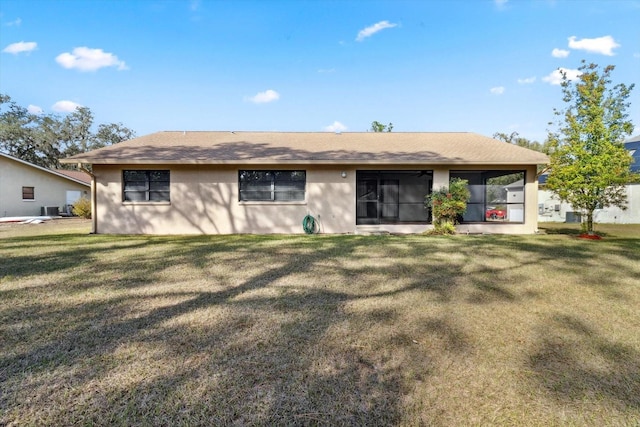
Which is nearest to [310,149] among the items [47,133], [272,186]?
[272,186]

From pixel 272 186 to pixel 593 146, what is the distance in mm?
10363

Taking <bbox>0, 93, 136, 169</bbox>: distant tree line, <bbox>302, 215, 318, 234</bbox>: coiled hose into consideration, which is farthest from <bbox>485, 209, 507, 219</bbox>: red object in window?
<bbox>0, 93, 136, 169</bbox>: distant tree line

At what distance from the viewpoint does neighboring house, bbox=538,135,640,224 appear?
1745cm

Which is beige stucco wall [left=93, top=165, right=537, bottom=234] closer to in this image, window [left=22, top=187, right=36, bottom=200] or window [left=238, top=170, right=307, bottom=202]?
window [left=238, top=170, right=307, bottom=202]

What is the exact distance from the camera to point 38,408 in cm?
197

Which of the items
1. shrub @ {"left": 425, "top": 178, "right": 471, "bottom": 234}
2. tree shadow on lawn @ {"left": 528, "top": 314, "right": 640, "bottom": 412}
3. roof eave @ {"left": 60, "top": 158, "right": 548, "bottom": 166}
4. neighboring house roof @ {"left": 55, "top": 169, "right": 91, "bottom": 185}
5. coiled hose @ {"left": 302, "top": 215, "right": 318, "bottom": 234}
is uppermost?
neighboring house roof @ {"left": 55, "top": 169, "right": 91, "bottom": 185}

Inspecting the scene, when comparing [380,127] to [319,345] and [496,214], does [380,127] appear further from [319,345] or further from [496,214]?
[319,345]

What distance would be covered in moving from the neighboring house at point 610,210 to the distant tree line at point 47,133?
141 feet

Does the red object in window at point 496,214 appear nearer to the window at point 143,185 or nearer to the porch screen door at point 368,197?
the porch screen door at point 368,197

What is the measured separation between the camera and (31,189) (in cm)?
2128

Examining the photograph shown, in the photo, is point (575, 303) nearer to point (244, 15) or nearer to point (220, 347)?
point (220, 347)

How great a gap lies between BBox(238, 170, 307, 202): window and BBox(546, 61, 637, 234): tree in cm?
843

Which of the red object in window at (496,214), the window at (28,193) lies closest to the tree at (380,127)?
the red object in window at (496,214)

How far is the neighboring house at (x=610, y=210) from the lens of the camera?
1745cm
